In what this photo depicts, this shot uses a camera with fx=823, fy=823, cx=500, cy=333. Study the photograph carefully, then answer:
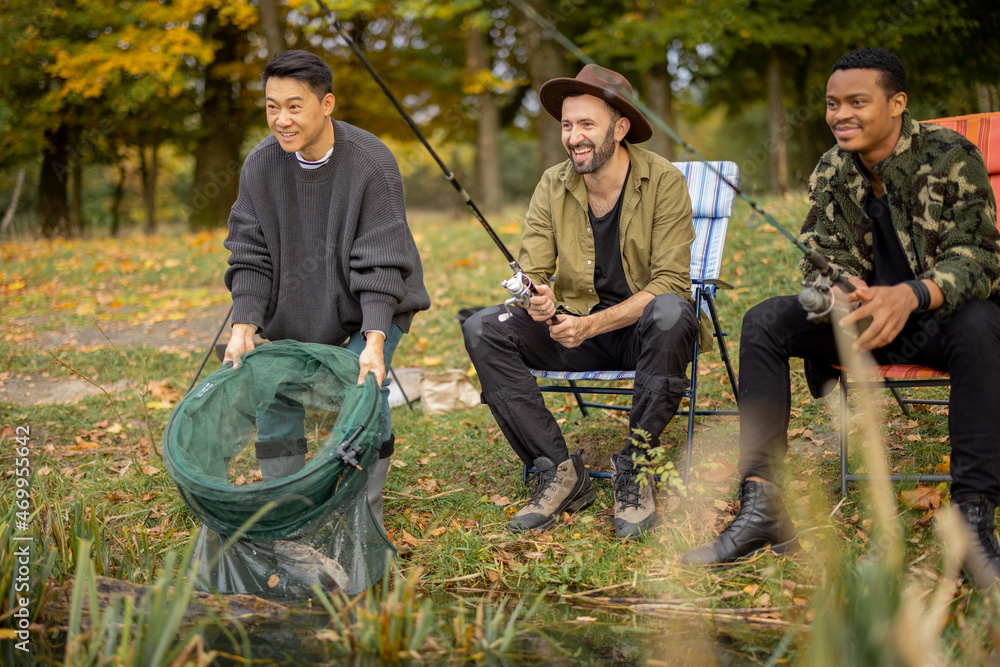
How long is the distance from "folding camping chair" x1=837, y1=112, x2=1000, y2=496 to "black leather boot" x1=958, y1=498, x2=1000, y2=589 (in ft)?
1.24

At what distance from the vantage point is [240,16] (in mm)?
12539

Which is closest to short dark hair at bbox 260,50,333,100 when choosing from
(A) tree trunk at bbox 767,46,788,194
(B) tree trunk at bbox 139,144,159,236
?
(A) tree trunk at bbox 767,46,788,194

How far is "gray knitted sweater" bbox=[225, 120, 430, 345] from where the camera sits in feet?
9.87

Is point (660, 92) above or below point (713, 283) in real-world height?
above

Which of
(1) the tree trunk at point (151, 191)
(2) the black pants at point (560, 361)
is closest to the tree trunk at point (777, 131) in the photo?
(2) the black pants at point (560, 361)

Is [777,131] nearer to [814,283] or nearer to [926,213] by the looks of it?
[926,213]

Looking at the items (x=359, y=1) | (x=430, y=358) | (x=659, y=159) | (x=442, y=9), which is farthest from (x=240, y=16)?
(x=659, y=159)

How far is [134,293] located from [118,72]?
655cm

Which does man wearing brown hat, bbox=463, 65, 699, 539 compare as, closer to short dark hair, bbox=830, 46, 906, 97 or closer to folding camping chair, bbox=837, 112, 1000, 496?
folding camping chair, bbox=837, 112, 1000, 496

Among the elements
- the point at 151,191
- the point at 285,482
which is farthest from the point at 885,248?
the point at 151,191

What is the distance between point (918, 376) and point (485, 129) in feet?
38.9

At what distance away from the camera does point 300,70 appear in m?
2.80

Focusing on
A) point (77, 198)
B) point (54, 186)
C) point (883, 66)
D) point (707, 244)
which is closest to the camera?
point (883, 66)

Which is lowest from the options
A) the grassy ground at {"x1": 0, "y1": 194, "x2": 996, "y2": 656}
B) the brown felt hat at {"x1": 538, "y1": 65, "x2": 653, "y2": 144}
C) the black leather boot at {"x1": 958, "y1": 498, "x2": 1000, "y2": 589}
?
the grassy ground at {"x1": 0, "y1": 194, "x2": 996, "y2": 656}
